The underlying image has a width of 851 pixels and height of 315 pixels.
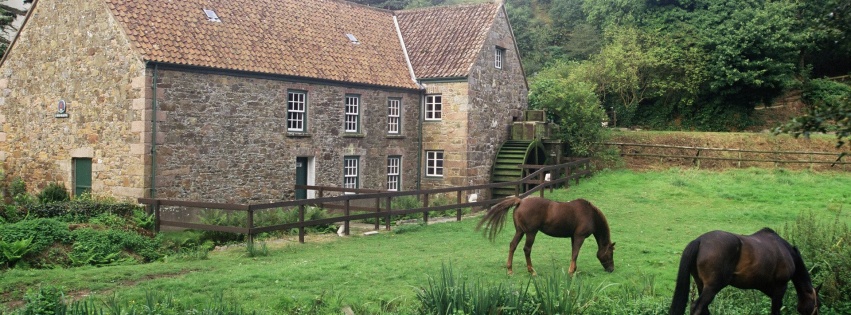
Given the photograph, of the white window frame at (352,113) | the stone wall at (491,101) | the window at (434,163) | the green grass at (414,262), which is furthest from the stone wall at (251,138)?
the green grass at (414,262)

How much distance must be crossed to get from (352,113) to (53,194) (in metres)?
9.23

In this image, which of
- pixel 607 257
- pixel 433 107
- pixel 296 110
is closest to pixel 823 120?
pixel 607 257

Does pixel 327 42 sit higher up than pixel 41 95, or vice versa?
pixel 327 42

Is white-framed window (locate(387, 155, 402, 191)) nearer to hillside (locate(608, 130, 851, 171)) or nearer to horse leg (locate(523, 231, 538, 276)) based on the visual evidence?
hillside (locate(608, 130, 851, 171))

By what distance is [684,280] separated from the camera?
7.97 meters

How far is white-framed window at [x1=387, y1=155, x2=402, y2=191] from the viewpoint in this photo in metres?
25.9

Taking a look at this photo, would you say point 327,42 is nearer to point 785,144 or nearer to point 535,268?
point 535,268

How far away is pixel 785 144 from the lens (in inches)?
1168

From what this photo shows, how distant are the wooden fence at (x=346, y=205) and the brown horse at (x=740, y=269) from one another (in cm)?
910

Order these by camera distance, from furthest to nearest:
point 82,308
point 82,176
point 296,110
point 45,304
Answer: point 296,110
point 82,176
point 45,304
point 82,308

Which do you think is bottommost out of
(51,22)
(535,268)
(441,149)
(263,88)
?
(535,268)

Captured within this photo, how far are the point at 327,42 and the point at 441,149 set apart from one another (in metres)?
5.72

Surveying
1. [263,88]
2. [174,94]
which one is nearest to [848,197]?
[263,88]

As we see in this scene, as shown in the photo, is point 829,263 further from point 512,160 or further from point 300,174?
point 512,160
